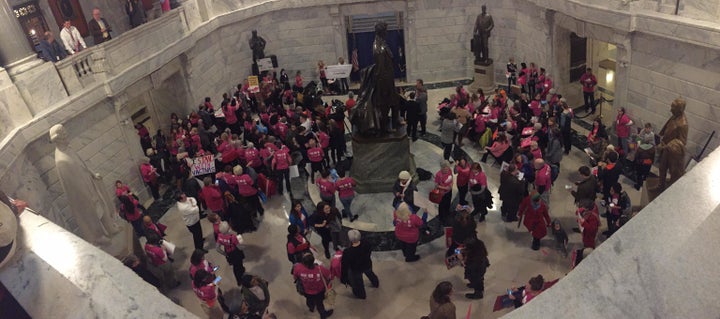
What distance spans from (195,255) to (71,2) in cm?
1152

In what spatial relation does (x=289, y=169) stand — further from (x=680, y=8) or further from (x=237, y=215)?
(x=680, y=8)

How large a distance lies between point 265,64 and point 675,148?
44.2 feet

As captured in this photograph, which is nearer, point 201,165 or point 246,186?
point 246,186

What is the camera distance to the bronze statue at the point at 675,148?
9.63 m

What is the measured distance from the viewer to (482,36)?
17.5 metres

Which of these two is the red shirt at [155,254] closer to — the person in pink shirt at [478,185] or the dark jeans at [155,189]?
the dark jeans at [155,189]

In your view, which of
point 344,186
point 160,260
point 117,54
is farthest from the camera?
point 117,54

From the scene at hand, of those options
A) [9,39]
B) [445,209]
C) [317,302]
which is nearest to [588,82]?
[445,209]

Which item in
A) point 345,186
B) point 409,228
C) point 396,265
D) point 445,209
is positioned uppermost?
point 345,186

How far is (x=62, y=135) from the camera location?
8.60 m

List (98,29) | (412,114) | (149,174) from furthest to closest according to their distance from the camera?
(412,114) → (98,29) → (149,174)

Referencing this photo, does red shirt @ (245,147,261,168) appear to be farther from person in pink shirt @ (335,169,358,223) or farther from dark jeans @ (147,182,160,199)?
dark jeans @ (147,182,160,199)

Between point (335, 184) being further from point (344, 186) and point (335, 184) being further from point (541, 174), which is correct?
point (541, 174)

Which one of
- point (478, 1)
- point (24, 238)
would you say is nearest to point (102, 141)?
point (24, 238)
